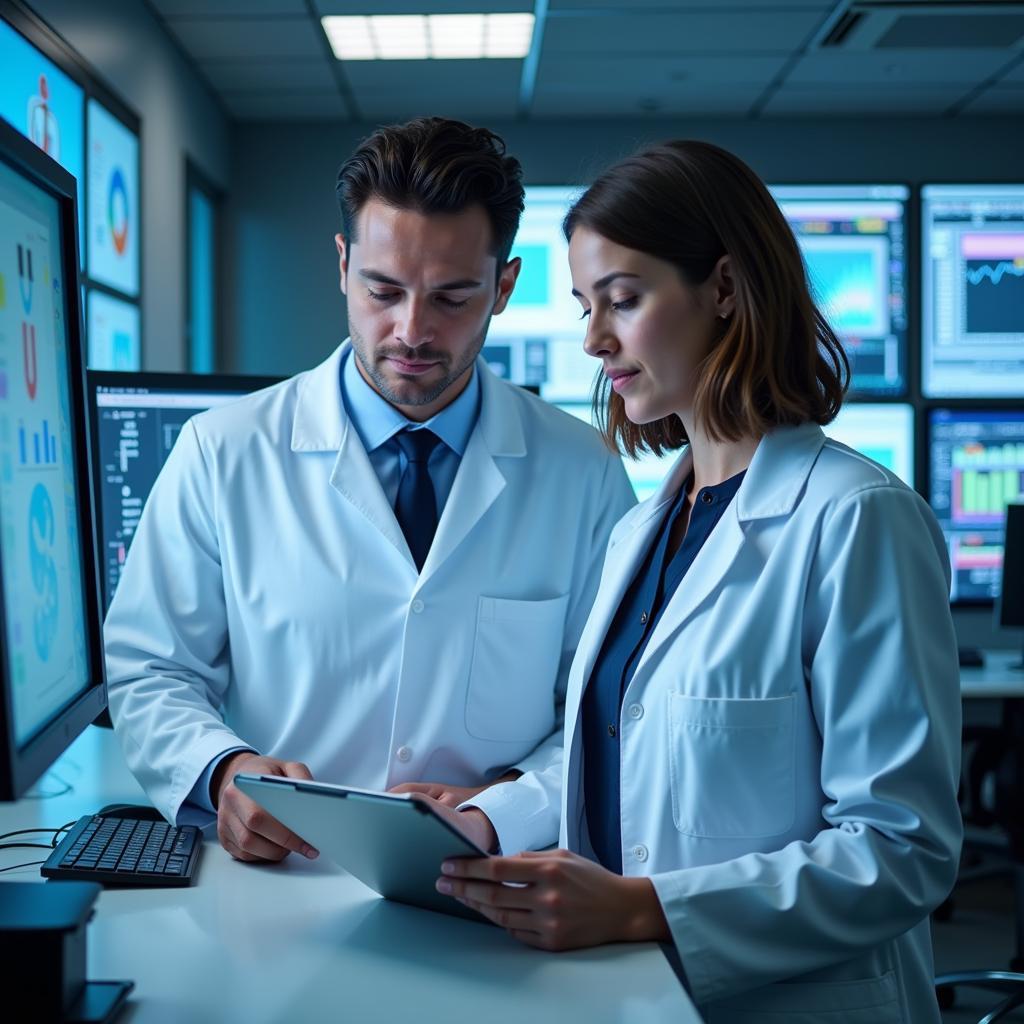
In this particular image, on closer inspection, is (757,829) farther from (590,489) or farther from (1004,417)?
(1004,417)

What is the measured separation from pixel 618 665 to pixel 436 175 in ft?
2.18

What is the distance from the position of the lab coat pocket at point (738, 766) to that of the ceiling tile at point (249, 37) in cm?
333

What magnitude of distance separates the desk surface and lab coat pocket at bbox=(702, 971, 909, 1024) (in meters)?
2.06

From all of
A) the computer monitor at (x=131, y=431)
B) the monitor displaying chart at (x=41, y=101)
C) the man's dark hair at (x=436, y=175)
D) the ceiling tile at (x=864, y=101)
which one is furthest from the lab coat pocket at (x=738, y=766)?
the ceiling tile at (x=864, y=101)

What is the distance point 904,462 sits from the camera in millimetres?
4590

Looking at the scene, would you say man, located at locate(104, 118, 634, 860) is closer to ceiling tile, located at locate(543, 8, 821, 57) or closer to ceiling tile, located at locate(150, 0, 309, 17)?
ceiling tile, located at locate(150, 0, 309, 17)

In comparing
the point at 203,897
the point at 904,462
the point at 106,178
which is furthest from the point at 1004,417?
the point at 203,897

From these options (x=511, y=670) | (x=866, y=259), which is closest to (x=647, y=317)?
(x=511, y=670)

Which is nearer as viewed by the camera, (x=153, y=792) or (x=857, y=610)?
(x=857, y=610)

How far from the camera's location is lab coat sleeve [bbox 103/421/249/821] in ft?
4.12

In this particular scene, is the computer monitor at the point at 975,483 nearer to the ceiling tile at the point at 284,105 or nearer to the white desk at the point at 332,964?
the ceiling tile at the point at 284,105

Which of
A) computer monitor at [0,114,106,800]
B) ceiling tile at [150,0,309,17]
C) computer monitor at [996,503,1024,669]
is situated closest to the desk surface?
computer monitor at [996,503,1024,669]

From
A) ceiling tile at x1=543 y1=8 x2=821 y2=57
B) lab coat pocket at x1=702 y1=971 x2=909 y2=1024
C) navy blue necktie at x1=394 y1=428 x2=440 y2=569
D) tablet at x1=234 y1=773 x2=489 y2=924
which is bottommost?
lab coat pocket at x1=702 y1=971 x2=909 y2=1024

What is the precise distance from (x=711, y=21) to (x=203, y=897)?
11.5ft
